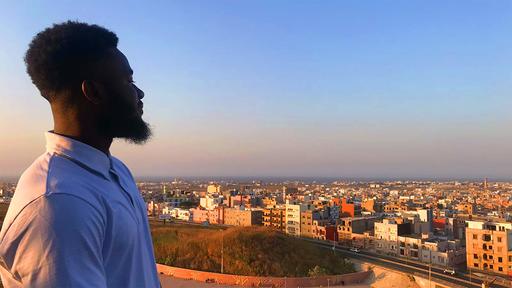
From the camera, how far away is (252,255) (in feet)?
63.8

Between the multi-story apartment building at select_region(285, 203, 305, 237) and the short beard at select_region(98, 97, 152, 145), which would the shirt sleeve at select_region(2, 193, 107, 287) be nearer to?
the short beard at select_region(98, 97, 152, 145)

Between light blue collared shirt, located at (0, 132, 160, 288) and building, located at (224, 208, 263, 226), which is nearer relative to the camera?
light blue collared shirt, located at (0, 132, 160, 288)

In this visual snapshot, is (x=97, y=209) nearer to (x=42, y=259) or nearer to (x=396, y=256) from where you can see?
(x=42, y=259)

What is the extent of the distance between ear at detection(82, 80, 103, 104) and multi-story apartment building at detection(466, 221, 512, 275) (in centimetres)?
2295

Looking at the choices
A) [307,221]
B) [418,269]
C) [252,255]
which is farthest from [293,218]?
[418,269]

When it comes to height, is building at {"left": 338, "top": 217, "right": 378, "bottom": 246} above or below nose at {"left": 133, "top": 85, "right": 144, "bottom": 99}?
below

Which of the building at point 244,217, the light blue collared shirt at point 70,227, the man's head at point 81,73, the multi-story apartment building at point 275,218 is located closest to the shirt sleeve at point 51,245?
the light blue collared shirt at point 70,227

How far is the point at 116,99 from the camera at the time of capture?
984 mm

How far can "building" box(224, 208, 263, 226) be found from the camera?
107 ft

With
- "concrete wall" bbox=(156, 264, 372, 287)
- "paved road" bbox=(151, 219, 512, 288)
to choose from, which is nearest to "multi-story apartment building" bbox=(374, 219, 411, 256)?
"paved road" bbox=(151, 219, 512, 288)

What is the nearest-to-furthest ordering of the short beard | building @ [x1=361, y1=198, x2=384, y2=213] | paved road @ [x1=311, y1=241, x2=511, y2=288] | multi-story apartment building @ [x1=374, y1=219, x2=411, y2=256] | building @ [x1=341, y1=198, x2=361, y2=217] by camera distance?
the short beard < paved road @ [x1=311, y1=241, x2=511, y2=288] < multi-story apartment building @ [x1=374, y1=219, x2=411, y2=256] < building @ [x1=341, y1=198, x2=361, y2=217] < building @ [x1=361, y1=198, x2=384, y2=213]

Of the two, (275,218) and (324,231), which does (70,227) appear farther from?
(275,218)

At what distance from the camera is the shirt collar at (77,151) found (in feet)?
2.87

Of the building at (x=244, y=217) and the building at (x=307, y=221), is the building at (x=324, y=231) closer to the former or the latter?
the building at (x=307, y=221)
